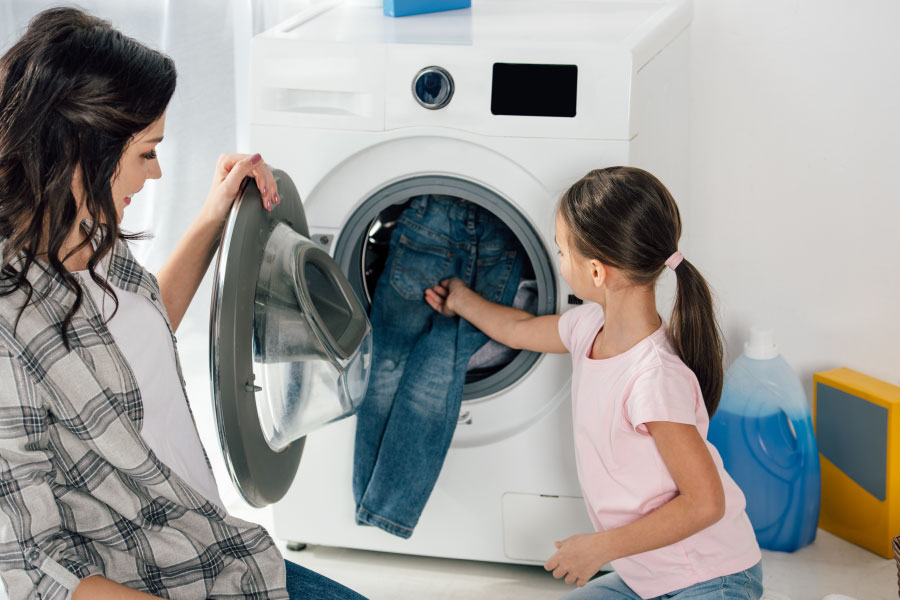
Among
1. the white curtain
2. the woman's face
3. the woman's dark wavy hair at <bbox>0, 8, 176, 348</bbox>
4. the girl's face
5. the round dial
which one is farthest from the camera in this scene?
the white curtain

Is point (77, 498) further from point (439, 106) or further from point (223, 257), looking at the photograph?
point (439, 106)

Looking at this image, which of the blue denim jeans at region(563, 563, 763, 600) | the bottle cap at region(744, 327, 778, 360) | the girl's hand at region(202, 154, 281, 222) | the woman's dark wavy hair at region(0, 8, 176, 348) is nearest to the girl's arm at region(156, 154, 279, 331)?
the girl's hand at region(202, 154, 281, 222)

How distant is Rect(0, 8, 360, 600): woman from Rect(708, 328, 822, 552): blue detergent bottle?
102 centimetres

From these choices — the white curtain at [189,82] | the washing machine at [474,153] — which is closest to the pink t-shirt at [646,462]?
the washing machine at [474,153]

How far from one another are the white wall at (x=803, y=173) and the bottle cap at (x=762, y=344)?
205 mm

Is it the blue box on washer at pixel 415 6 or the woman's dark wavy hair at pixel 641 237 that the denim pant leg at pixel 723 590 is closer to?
the woman's dark wavy hair at pixel 641 237

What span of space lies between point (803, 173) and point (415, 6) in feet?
2.84

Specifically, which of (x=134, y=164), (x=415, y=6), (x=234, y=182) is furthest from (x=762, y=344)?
(x=134, y=164)

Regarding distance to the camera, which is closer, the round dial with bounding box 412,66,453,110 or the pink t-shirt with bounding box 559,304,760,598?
the pink t-shirt with bounding box 559,304,760,598

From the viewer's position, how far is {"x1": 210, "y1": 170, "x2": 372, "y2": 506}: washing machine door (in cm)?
113

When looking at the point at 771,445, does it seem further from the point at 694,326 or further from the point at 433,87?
the point at 433,87

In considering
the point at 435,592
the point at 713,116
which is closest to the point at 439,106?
the point at 713,116

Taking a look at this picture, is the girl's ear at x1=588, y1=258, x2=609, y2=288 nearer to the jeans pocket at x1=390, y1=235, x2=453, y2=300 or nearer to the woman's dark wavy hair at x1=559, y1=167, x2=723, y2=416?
the woman's dark wavy hair at x1=559, y1=167, x2=723, y2=416

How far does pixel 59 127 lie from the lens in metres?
1.00
